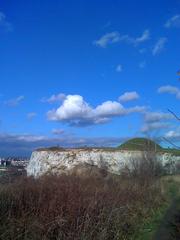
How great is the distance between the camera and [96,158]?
1901 inches

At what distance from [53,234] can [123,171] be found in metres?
33.0

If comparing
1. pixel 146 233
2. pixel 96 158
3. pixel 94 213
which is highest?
pixel 96 158

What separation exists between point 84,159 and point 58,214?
35638 millimetres

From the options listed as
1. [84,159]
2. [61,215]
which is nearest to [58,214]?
[61,215]

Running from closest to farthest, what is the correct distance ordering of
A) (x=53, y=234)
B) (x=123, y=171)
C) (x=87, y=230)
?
(x=53, y=234) → (x=87, y=230) → (x=123, y=171)

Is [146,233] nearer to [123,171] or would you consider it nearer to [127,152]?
[123,171]

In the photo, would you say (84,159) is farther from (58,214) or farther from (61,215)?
(61,215)

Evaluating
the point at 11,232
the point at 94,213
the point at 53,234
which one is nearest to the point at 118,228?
the point at 94,213

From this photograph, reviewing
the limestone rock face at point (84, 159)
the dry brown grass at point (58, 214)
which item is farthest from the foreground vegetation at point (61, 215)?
the limestone rock face at point (84, 159)

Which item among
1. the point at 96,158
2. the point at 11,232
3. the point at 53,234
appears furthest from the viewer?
the point at 96,158

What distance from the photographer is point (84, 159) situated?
1881 inches

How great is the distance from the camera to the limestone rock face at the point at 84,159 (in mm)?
47031

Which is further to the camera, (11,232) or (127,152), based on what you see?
(127,152)

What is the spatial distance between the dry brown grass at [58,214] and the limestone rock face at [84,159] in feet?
99.9
